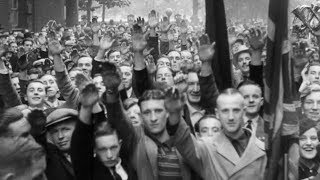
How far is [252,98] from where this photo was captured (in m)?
5.64

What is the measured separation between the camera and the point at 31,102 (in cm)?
695

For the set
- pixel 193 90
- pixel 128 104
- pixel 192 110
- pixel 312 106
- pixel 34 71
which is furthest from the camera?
pixel 34 71

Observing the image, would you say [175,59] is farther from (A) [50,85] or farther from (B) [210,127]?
(B) [210,127]

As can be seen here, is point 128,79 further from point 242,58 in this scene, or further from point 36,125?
point 36,125

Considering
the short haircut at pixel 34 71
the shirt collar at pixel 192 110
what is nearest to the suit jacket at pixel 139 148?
the shirt collar at pixel 192 110

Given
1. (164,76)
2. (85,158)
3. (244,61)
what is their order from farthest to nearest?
(244,61) < (164,76) < (85,158)

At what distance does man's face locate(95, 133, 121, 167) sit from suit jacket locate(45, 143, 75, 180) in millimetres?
272

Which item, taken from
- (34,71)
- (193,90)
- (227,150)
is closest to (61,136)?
(227,150)

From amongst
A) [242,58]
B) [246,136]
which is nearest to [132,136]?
[246,136]

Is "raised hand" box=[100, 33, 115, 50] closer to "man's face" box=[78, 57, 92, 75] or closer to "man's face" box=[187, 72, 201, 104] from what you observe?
"man's face" box=[78, 57, 92, 75]

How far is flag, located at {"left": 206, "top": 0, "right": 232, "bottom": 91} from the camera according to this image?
19.1ft

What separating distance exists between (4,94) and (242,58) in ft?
11.2

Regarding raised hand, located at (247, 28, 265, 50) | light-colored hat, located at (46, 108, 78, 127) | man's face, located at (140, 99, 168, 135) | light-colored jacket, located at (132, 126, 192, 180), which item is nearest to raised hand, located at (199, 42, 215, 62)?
raised hand, located at (247, 28, 265, 50)

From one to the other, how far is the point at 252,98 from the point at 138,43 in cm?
124
